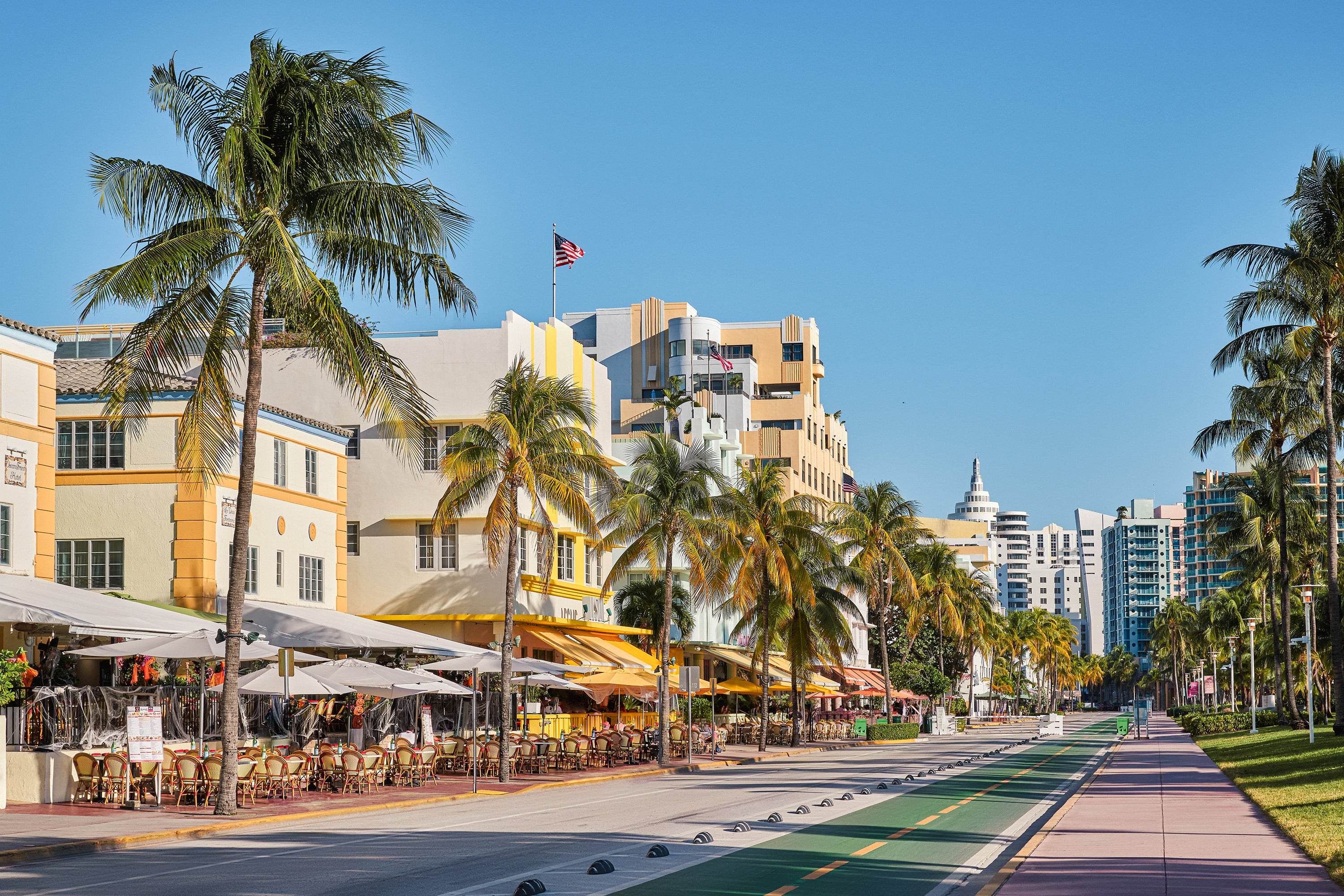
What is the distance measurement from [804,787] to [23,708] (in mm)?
15875

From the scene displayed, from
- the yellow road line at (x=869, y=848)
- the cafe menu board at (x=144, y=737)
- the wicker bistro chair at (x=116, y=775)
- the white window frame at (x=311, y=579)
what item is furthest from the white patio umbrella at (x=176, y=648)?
the white window frame at (x=311, y=579)

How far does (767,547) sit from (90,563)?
2286cm

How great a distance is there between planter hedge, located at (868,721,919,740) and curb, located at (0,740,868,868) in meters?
30.5

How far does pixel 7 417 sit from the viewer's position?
1139 inches

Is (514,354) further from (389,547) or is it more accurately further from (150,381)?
(150,381)

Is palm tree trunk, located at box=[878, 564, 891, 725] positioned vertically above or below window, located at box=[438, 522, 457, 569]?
below

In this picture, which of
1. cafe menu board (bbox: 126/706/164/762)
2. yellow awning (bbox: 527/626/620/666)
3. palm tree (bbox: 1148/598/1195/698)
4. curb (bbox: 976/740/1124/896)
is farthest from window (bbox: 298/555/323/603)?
palm tree (bbox: 1148/598/1195/698)

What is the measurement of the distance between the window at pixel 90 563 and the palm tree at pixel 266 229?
42.5 feet

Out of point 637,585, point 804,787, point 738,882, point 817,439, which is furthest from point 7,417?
point 817,439

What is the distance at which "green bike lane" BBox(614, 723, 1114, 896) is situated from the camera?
14.0 meters

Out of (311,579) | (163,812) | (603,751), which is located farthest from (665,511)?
(163,812)

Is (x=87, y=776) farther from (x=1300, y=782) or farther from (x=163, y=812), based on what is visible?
(x=1300, y=782)

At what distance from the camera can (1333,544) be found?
43531 mm

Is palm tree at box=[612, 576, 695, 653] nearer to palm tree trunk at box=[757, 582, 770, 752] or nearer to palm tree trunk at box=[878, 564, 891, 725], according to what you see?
palm tree trunk at box=[757, 582, 770, 752]
